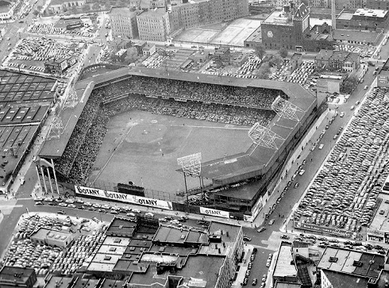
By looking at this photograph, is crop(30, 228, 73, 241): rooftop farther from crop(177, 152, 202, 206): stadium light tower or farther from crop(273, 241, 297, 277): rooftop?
crop(273, 241, 297, 277): rooftop

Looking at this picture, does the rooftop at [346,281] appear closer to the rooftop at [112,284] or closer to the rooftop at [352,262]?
the rooftop at [352,262]

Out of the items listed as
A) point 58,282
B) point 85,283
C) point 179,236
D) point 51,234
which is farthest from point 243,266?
point 51,234

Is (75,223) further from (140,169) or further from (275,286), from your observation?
(275,286)

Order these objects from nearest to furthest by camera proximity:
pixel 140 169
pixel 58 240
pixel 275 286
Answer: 1. pixel 275 286
2. pixel 58 240
3. pixel 140 169

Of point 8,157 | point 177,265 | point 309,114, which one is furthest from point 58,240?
point 309,114

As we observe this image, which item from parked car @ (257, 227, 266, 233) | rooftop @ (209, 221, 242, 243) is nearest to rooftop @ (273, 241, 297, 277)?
rooftop @ (209, 221, 242, 243)

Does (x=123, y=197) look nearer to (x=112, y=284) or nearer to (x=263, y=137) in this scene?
(x=112, y=284)
